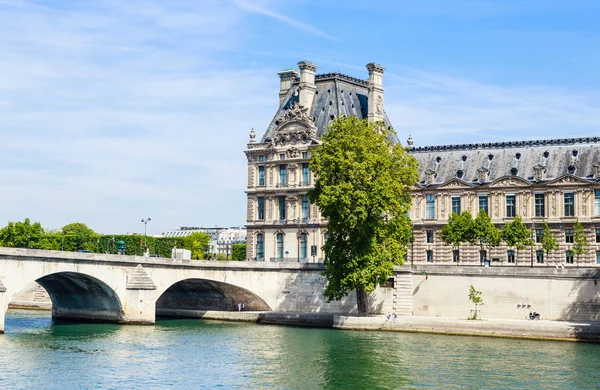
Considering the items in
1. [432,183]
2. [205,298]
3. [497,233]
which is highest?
[432,183]

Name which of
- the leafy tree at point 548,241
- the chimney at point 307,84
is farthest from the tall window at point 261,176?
the leafy tree at point 548,241

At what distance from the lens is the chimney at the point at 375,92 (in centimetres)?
9819

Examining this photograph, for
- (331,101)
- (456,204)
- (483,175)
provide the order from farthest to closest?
(331,101) → (456,204) → (483,175)

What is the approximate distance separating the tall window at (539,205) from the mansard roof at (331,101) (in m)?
18.6

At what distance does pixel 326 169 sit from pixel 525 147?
24906 mm

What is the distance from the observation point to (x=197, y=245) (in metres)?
156

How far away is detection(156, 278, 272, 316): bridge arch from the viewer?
278ft

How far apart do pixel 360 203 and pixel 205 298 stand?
810 inches

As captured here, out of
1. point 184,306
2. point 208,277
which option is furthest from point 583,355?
point 184,306

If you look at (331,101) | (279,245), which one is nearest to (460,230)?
(279,245)

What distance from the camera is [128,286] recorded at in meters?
75.4

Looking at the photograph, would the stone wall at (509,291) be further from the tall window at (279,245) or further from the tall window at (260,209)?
the tall window at (260,209)

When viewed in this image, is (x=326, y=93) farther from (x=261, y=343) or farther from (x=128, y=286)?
(x=261, y=343)

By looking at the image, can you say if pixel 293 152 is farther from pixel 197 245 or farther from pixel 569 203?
pixel 197 245
